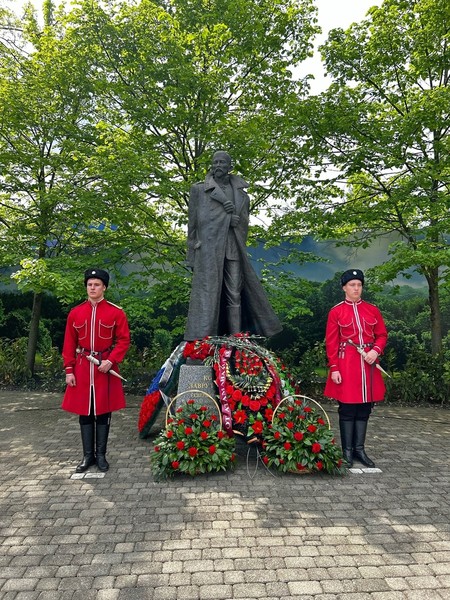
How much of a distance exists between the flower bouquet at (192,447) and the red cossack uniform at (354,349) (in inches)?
50.4

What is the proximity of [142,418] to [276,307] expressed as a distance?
397 cm

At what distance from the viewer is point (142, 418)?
563 centimetres

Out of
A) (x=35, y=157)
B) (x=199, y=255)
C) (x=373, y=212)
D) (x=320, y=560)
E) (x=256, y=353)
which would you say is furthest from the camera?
(x=35, y=157)

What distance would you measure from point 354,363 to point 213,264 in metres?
2.07

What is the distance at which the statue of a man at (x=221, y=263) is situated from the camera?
538 centimetres

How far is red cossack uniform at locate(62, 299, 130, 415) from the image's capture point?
443cm

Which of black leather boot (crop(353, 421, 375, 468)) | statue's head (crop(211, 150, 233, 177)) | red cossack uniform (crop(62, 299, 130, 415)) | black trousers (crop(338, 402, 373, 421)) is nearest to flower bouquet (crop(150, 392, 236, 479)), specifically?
red cossack uniform (crop(62, 299, 130, 415))

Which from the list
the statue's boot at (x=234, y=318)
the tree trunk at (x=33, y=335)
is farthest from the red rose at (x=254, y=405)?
the tree trunk at (x=33, y=335)

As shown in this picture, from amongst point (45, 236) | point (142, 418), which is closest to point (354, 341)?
point (142, 418)

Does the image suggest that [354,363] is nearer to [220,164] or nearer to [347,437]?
[347,437]

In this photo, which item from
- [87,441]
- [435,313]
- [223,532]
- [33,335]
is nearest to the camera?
[223,532]

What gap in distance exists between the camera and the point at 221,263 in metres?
5.42

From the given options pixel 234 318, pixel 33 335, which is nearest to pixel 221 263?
pixel 234 318

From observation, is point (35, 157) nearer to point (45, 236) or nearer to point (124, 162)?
point (45, 236)
